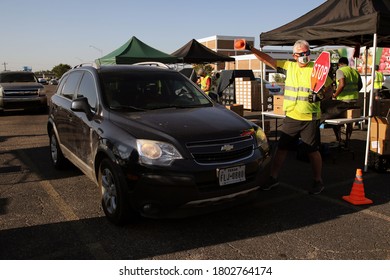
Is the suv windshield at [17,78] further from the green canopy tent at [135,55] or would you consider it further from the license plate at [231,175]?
the license plate at [231,175]

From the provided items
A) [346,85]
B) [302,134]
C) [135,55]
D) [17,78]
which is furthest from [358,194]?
[17,78]

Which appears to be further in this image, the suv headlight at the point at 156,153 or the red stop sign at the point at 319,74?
the red stop sign at the point at 319,74

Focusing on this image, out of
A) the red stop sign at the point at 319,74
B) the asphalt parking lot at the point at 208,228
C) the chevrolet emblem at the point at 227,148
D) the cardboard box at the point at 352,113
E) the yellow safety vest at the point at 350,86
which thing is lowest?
the asphalt parking lot at the point at 208,228

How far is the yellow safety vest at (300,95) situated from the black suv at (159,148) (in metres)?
0.92

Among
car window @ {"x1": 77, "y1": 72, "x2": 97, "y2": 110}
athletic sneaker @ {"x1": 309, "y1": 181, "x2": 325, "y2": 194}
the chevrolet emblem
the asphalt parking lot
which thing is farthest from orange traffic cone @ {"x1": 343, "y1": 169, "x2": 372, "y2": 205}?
car window @ {"x1": 77, "y1": 72, "x2": 97, "y2": 110}

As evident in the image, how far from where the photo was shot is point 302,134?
15.8 feet

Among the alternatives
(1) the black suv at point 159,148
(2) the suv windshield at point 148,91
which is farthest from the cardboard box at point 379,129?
(2) the suv windshield at point 148,91

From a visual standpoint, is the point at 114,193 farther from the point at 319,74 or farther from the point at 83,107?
the point at 319,74

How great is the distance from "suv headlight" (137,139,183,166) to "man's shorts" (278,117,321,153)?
208 cm

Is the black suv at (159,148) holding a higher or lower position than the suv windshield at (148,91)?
lower

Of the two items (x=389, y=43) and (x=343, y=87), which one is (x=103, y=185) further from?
(x=389, y=43)

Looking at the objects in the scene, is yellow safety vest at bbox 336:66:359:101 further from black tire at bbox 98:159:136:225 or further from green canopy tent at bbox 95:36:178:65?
green canopy tent at bbox 95:36:178:65

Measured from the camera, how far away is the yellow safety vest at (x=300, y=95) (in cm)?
471

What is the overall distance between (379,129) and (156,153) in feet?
13.4
